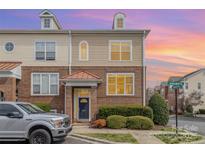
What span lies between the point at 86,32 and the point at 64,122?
14272 mm

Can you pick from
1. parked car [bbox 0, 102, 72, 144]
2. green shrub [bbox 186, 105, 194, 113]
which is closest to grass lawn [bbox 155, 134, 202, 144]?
parked car [bbox 0, 102, 72, 144]

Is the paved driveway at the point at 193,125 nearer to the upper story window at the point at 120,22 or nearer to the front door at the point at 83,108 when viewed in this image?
the front door at the point at 83,108

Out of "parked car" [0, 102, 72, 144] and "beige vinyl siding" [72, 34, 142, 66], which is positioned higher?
"beige vinyl siding" [72, 34, 142, 66]

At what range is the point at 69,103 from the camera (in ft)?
96.6

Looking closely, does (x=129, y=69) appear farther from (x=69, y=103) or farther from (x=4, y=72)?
(x=4, y=72)

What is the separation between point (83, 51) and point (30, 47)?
163 inches

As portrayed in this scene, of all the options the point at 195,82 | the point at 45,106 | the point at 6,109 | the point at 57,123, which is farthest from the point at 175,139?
the point at 195,82

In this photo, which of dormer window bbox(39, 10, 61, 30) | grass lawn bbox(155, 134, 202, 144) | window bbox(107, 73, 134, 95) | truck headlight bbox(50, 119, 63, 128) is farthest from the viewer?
dormer window bbox(39, 10, 61, 30)

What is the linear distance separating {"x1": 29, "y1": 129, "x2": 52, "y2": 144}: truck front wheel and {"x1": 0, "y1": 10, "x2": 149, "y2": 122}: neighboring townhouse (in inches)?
545

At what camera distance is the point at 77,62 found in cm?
3056

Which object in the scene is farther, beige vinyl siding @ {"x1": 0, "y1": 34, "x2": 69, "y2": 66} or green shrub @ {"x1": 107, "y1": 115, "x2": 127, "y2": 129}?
beige vinyl siding @ {"x1": 0, "y1": 34, "x2": 69, "y2": 66}

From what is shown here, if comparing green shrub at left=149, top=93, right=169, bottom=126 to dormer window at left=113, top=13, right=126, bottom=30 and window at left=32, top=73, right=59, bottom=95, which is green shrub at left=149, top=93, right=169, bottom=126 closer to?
dormer window at left=113, top=13, right=126, bottom=30

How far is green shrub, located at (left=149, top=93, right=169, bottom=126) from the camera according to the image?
95.7ft

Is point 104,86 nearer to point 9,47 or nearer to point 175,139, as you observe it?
point 9,47
